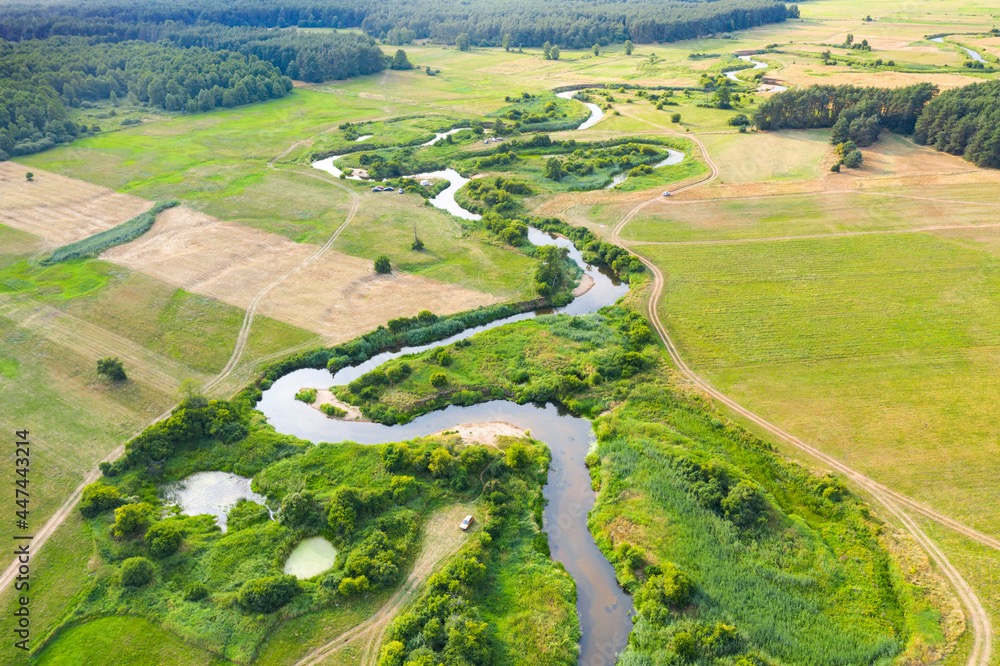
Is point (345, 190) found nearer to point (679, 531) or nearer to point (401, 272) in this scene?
point (401, 272)

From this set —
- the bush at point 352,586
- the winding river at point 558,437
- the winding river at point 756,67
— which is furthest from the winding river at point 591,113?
the bush at point 352,586

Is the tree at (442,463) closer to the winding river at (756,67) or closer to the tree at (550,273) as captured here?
the tree at (550,273)

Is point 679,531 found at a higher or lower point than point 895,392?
lower

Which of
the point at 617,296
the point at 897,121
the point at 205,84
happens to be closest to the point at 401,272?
the point at 617,296

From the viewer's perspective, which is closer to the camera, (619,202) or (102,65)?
(619,202)

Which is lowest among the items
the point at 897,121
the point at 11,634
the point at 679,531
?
the point at 11,634

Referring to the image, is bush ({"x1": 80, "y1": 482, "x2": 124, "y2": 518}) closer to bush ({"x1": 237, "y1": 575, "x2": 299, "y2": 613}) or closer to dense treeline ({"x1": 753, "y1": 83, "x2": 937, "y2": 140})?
bush ({"x1": 237, "y1": 575, "x2": 299, "y2": 613})
